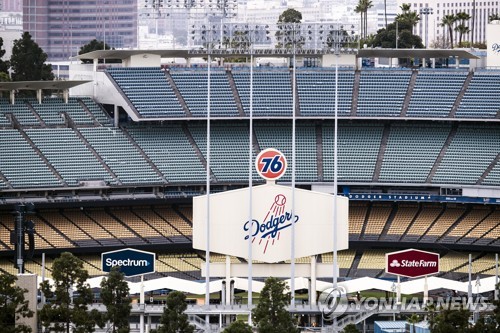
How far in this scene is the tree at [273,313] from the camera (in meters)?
54.0

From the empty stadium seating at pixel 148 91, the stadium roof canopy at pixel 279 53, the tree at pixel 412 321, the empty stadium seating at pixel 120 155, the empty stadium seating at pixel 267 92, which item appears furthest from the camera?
the stadium roof canopy at pixel 279 53

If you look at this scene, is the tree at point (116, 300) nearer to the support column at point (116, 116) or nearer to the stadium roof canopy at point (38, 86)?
the stadium roof canopy at point (38, 86)

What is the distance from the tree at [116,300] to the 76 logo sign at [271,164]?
9405mm

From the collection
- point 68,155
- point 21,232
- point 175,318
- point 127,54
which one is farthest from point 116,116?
point 175,318

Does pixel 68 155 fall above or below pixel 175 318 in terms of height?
above

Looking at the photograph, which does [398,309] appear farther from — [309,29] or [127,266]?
[309,29]

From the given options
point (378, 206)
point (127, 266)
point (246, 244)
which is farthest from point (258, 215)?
point (378, 206)

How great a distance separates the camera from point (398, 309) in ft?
202

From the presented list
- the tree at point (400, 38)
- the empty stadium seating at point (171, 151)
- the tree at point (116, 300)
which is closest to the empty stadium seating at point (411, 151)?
the empty stadium seating at point (171, 151)

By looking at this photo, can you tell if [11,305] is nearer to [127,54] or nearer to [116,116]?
[116,116]

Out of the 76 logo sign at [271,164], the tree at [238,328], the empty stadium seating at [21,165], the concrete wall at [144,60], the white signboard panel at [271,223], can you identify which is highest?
the concrete wall at [144,60]

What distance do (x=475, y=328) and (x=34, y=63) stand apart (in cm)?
6714

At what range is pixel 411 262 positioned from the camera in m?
64.8

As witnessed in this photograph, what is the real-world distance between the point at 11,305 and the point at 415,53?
40.9 m
